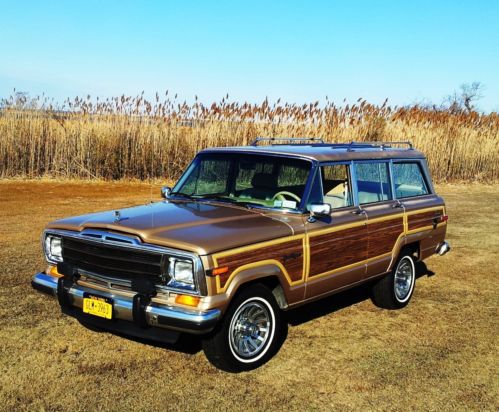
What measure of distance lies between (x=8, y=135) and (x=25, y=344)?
1236 cm

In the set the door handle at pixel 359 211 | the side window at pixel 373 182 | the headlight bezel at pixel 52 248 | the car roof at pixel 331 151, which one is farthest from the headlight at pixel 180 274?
the side window at pixel 373 182

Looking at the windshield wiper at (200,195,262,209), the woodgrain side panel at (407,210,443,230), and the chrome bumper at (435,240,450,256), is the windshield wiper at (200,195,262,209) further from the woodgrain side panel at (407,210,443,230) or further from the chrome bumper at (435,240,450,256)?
the chrome bumper at (435,240,450,256)

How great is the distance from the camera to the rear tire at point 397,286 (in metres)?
6.01

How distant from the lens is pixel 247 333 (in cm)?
440

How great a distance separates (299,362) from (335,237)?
114 cm

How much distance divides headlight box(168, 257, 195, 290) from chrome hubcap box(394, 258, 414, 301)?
3.02 meters

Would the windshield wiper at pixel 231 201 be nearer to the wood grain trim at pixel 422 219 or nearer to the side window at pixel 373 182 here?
the side window at pixel 373 182

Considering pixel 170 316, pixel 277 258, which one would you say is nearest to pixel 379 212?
pixel 277 258

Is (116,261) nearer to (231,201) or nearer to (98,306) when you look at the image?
(98,306)

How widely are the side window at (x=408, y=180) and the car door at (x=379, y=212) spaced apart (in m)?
0.19

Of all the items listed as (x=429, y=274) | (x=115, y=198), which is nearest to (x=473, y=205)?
(x=429, y=274)

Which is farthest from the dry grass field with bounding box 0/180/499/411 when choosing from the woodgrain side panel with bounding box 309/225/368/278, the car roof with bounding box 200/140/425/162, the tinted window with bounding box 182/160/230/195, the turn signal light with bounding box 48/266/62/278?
the car roof with bounding box 200/140/425/162

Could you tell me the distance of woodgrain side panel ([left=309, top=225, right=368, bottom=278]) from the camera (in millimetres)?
4828

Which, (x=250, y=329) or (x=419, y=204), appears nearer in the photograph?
(x=250, y=329)
